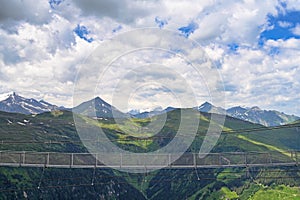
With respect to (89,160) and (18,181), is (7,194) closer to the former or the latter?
(18,181)

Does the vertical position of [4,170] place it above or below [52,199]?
above

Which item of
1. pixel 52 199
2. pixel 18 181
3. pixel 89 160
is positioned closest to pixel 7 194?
pixel 18 181

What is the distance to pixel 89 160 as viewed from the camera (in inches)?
7771

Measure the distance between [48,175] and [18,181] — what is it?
18992 mm

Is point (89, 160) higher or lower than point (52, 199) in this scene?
higher

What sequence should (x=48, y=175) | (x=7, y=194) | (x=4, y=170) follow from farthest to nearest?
(x=48, y=175)
(x=4, y=170)
(x=7, y=194)

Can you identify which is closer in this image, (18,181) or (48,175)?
(18,181)

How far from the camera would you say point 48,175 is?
655ft

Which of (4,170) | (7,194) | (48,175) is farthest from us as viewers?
(48,175)

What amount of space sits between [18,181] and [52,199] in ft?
67.5

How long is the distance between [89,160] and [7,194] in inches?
1756

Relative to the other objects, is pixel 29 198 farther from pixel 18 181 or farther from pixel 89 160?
pixel 89 160

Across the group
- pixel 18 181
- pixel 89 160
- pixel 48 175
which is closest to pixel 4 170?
pixel 18 181

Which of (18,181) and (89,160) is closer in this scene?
(18,181)
